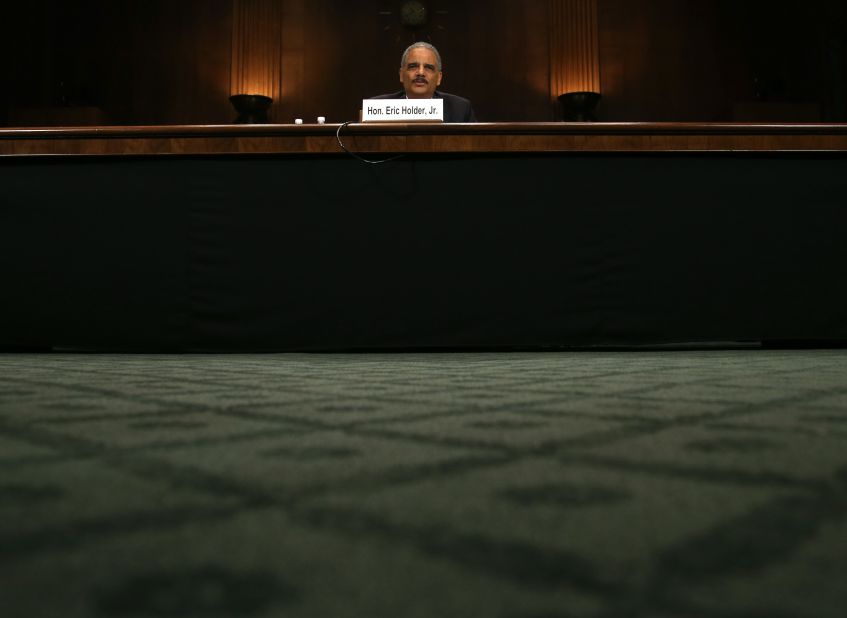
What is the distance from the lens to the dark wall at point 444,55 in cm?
562

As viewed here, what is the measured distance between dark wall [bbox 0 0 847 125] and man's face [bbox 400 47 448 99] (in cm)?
248

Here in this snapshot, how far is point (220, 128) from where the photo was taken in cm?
220

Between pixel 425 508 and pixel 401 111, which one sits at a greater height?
pixel 401 111

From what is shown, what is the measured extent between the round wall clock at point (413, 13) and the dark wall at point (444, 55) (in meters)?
0.08

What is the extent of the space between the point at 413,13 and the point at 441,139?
387 cm

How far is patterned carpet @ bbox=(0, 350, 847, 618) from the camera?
323 mm

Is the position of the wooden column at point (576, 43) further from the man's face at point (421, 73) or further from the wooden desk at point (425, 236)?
the wooden desk at point (425, 236)

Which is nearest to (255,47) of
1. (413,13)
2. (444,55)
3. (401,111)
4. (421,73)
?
(413,13)

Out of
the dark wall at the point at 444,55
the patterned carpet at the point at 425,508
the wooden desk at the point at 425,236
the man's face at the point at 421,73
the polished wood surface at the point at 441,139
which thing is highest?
the dark wall at the point at 444,55

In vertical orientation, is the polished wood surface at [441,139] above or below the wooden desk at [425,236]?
above

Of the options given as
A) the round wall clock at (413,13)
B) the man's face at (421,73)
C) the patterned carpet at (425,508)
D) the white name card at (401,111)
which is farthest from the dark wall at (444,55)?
the patterned carpet at (425,508)

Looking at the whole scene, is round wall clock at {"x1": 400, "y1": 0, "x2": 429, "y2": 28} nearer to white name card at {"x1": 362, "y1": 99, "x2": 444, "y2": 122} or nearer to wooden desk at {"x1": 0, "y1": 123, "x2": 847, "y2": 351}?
white name card at {"x1": 362, "y1": 99, "x2": 444, "y2": 122}

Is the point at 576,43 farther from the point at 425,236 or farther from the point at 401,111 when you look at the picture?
the point at 425,236

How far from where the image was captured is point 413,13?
5551mm
